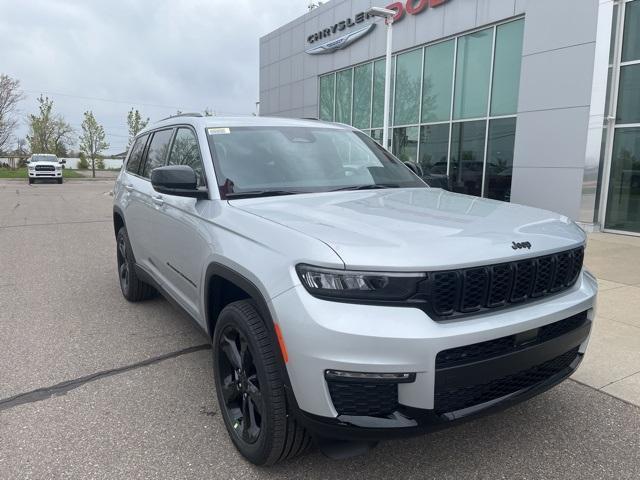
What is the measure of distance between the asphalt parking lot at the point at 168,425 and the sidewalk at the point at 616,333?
23cm

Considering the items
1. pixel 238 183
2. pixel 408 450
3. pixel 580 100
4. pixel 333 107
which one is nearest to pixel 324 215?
pixel 238 183

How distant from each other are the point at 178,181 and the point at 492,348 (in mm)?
1904

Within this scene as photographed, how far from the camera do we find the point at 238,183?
3166mm

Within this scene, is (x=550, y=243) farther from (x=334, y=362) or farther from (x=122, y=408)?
(x=122, y=408)

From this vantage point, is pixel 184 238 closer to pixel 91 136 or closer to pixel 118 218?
pixel 118 218

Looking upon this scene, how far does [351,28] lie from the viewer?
57.3 ft

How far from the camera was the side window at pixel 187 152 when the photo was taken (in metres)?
3.38

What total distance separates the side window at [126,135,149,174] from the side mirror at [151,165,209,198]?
7.10 feet

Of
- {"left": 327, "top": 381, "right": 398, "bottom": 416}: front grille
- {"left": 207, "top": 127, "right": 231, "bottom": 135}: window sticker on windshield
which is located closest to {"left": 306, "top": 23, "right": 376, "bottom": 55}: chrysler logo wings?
{"left": 207, "top": 127, "right": 231, "bottom": 135}: window sticker on windshield

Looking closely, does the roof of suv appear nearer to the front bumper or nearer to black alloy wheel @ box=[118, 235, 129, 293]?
black alloy wheel @ box=[118, 235, 129, 293]

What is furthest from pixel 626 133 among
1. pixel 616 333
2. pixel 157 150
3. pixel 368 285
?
pixel 368 285

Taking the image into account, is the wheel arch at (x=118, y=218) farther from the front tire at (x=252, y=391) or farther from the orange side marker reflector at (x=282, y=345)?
the orange side marker reflector at (x=282, y=345)

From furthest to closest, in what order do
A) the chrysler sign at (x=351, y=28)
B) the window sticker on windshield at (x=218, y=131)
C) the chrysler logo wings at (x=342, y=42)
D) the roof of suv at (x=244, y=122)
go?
the chrysler logo wings at (x=342, y=42) → the chrysler sign at (x=351, y=28) → the roof of suv at (x=244, y=122) → the window sticker on windshield at (x=218, y=131)

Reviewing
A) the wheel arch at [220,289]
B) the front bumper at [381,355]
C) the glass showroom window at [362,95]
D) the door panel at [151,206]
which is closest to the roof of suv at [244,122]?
the door panel at [151,206]
